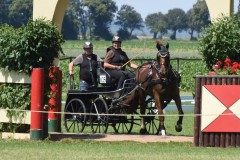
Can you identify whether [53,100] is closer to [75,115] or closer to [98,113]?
[75,115]

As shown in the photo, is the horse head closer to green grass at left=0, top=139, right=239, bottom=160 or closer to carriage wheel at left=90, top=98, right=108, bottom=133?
carriage wheel at left=90, top=98, right=108, bottom=133

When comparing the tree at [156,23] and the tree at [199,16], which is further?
the tree at [156,23]

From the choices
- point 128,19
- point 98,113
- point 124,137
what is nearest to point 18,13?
point 128,19

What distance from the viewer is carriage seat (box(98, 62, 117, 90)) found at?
1786 cm

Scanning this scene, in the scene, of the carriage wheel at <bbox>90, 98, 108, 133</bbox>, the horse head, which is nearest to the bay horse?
the horse head

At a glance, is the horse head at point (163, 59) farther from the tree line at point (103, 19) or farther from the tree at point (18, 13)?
the tree at point (18, 13)

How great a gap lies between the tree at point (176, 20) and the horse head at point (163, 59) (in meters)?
103

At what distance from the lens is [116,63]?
1811 cm

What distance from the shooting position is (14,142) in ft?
50.8

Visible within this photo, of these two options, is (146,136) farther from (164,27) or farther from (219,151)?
(164,27)

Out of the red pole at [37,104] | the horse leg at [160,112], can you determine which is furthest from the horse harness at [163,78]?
the red pole at [37,104]

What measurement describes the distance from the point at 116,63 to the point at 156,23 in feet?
373

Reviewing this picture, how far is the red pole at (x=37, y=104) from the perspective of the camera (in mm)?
15812

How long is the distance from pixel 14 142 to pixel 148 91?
298cm
